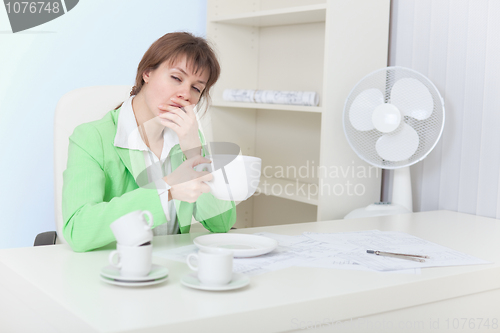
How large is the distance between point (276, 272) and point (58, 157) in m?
0.87

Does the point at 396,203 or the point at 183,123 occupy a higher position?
the point at 183,123

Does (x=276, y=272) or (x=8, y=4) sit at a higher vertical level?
(x=8, y=4)

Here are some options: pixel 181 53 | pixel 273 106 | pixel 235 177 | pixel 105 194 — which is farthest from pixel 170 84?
pixel 273 106

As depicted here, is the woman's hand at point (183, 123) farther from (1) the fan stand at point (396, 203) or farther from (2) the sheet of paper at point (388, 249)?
(1) the fan stand at point (396, 203)

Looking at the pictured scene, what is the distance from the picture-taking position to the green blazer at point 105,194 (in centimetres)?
112

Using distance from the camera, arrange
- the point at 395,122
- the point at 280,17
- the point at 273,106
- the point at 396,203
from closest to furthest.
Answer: the point at 395,122
the point at 396,203
the point at 273,106
the point at 280,17

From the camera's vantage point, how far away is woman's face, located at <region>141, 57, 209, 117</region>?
1.41 metres

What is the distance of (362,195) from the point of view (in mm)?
2016

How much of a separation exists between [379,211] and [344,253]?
0.66 metres

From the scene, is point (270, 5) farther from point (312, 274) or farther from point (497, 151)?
point (312, 274)

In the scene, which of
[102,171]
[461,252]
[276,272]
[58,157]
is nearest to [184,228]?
[102,171]

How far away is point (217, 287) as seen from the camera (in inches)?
33.7

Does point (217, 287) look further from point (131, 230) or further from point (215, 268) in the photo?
point (131, 230)

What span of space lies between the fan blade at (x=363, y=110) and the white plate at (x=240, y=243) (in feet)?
2.53
